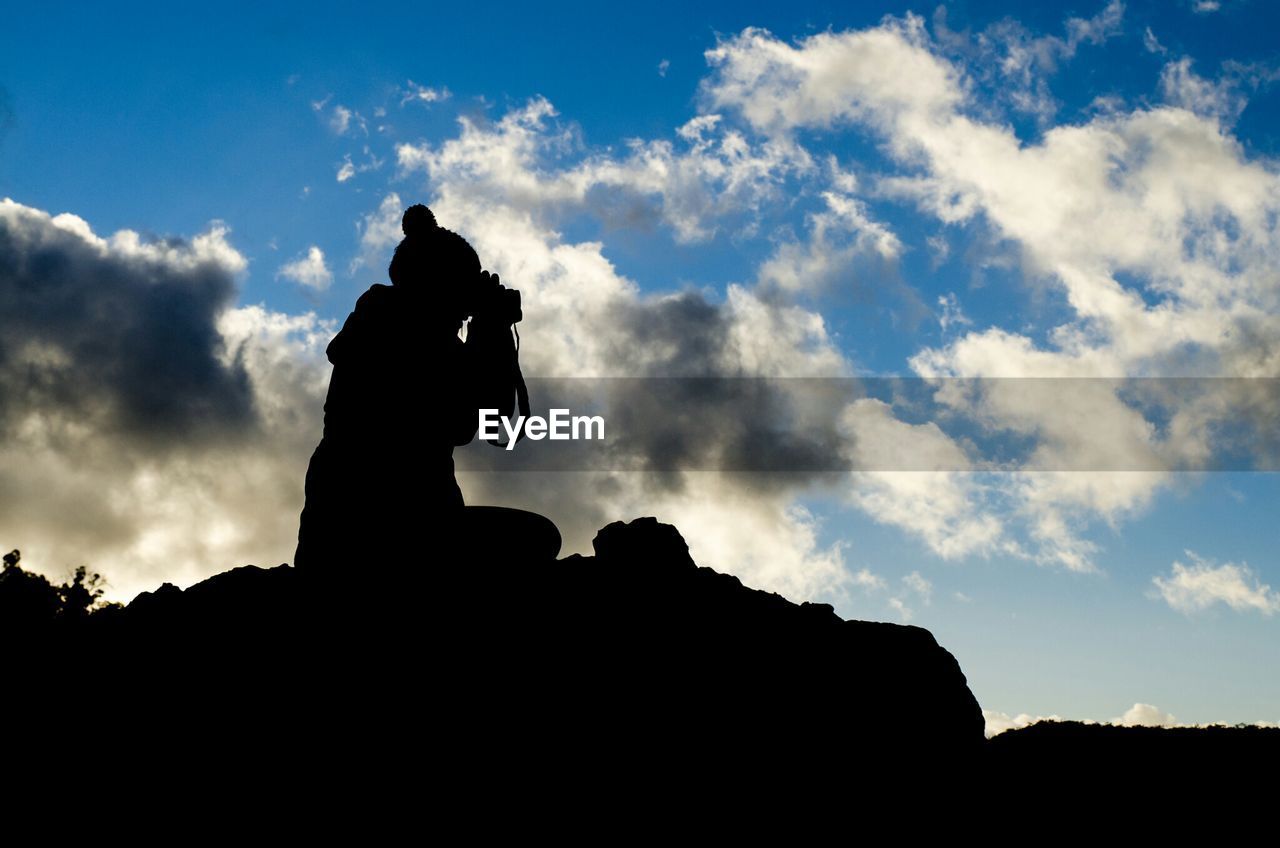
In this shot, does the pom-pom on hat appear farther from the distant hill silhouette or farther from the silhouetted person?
the distant hill silhouette

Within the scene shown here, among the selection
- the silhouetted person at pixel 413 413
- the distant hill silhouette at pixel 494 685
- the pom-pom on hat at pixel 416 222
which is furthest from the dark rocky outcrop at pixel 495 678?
the pom-pom on hat at pixel 416 222

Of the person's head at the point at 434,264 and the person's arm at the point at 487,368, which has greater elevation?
the person's head at the point at 434,264

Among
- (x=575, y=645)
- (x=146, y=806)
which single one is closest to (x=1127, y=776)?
(x=575, y=645)

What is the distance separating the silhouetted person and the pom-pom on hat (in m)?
0.01

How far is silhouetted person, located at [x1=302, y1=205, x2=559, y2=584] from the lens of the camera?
729 cm

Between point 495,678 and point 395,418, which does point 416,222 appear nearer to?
point 395,418

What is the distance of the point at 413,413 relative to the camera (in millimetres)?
7535

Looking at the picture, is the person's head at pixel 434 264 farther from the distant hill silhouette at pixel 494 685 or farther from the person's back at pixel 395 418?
the distant hill silhouette at pixel 494 685

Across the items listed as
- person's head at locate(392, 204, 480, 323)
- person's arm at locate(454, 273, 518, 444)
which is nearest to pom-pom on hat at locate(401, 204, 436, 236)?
person's head at locate(392, 204, 480, 323)

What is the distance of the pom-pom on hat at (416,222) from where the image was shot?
7.85 m

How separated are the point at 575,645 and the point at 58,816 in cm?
365

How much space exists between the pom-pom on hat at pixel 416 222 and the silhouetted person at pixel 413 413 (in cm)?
1

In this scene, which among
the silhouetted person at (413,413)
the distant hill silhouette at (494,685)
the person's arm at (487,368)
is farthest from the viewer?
the person's arm at (487,368)

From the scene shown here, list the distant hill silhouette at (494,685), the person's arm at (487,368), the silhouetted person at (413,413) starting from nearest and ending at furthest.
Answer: the distant hill silhouette at (494,685) < the silhouetted person at (413,413) < the person's arm at (487,368)
